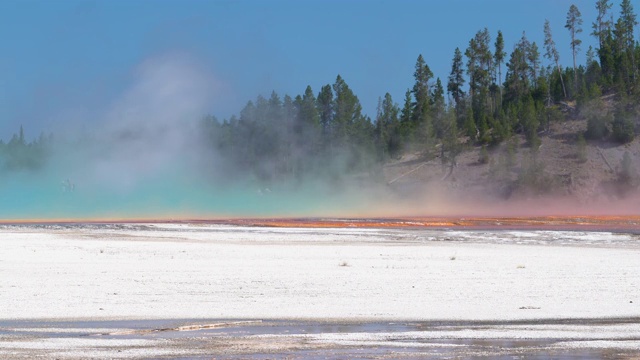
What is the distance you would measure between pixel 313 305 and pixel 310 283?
4.16m

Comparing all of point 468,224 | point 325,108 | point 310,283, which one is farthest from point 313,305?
point 325,108

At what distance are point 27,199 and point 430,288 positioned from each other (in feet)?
401

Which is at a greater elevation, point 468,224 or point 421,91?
point 421,91

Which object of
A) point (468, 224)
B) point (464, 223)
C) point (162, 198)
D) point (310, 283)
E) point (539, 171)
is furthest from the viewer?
point (162, 198)

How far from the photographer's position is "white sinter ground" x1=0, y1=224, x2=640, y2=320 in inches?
681

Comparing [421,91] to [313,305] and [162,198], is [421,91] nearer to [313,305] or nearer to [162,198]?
[162,198]

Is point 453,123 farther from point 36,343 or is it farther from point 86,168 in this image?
point 36,343

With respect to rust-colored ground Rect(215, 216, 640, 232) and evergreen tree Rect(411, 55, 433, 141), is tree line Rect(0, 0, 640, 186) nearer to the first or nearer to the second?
evergreen tree Rect(411, 55, 433, 141)

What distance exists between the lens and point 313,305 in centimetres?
1825

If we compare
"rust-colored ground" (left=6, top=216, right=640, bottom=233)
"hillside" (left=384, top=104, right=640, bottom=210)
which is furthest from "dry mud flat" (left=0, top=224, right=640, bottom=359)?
"hillside" (left=384, top=104, right=640, bottom=210)

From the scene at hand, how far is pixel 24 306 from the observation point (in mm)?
17250

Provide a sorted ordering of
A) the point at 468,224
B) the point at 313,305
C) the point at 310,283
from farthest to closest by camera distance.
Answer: the point at 468,224 → the point at 310,283 → the point at 313,305

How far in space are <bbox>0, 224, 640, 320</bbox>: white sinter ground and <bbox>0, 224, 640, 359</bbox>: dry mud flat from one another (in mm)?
41

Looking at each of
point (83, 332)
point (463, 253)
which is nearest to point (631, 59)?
point (463, 253)
